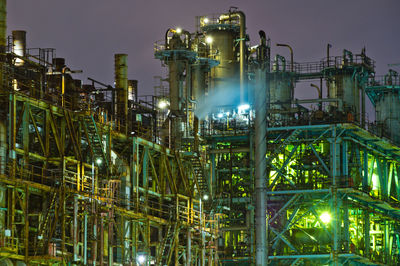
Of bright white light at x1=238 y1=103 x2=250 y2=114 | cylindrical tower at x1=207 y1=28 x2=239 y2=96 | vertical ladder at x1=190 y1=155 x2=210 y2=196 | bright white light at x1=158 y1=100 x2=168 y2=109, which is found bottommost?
vertical ladder at x1=190 y1=155 x2=210 y2=196

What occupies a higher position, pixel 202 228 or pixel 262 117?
pixel 262 117

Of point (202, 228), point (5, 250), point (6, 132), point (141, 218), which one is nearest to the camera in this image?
point (5, 250)

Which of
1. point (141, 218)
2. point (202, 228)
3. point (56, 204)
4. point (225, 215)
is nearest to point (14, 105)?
point (56, 204)

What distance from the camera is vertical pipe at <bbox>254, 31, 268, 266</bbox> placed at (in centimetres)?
8400

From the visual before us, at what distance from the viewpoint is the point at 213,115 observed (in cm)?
9044

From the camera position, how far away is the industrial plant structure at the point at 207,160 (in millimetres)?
67750

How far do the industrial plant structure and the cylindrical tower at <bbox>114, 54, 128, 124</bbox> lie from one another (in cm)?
11

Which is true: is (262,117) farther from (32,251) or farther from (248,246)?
(32,251)

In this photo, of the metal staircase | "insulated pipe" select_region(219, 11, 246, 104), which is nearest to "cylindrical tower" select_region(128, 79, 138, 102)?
"insulated pipe" select_region(219, 11, 246, 104)

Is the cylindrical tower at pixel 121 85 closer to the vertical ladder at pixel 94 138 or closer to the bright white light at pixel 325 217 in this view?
the vertical ladder at pixel 94 138

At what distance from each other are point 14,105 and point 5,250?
9038mm

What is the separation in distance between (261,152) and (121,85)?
12.4 metres

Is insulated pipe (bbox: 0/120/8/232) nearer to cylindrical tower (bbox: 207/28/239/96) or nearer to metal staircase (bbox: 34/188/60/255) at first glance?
metal staircase (bbox: 34/188/60/255)

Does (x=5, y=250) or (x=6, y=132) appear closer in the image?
(x=5, y=250)
